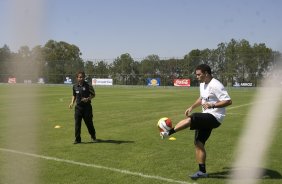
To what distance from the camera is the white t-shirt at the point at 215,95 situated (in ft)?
22.3

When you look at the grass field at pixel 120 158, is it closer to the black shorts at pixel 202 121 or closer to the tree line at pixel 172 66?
the black shorts at pixel 202 121

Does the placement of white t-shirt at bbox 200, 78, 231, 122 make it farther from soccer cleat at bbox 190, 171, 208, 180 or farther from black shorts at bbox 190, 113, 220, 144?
soccer cleat at bbox 190, 171, 208, 180

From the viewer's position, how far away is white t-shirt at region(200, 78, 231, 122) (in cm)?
680

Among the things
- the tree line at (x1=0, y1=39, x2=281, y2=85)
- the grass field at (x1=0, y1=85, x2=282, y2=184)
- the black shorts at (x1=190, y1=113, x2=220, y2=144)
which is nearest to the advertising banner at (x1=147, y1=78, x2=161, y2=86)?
the tree line at (x1=0, y1=39, x2=281, y2=85)

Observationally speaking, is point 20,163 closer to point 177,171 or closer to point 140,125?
point 177,171

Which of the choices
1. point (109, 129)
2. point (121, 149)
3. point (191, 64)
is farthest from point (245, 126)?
point (191, 64)

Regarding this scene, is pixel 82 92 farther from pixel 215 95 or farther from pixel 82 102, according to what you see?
pixel 215 95

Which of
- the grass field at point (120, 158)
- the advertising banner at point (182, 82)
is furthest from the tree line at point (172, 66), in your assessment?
the grass field at point (120, 158)

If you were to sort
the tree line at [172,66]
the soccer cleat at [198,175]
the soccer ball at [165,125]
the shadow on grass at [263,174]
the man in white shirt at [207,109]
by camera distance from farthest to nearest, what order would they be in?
the tree line at [172,66] < the shadow on grass at [263,174] < the soccer cleat at [198,175] < the soccer ball at [165,125] < the man in white shirt at [207,109]

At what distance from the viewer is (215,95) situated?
22.6 feet

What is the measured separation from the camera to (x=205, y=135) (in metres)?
7.23

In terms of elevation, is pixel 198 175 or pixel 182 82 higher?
pixel 182 82

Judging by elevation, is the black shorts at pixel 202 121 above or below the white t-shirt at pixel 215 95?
below

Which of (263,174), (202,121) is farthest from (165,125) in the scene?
(263,174)
